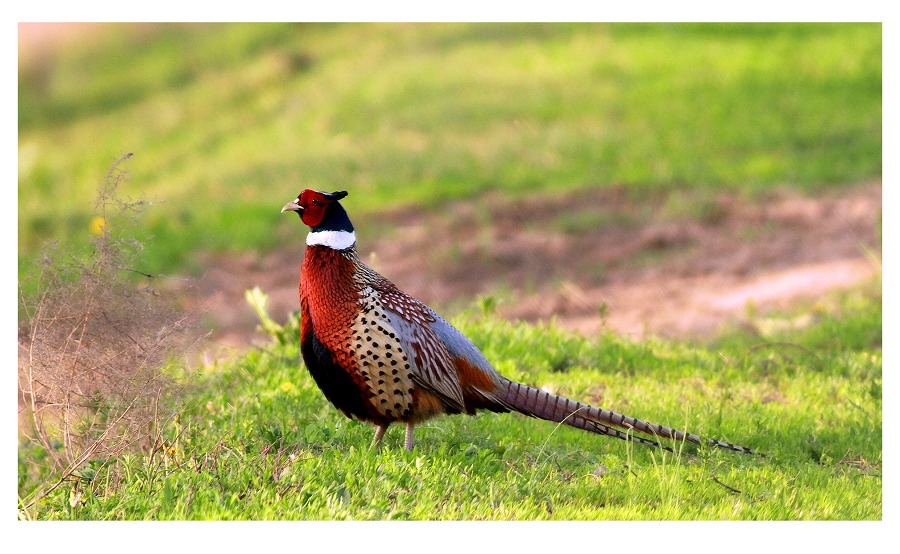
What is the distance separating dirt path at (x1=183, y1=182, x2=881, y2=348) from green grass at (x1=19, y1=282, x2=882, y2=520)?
2.25 meters

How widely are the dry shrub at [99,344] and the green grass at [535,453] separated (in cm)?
23

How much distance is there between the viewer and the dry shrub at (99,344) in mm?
5098

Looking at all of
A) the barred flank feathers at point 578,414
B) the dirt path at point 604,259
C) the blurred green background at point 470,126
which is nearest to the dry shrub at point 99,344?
the barred flank feathers at point 578,414

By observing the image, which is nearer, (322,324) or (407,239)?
(322,324)

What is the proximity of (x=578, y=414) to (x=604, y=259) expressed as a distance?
5.91m

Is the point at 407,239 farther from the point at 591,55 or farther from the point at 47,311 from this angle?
the point at 47,311

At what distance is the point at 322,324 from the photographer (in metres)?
5.14

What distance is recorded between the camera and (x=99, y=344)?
5188 mm

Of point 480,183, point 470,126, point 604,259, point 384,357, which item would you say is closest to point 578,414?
point 384,357

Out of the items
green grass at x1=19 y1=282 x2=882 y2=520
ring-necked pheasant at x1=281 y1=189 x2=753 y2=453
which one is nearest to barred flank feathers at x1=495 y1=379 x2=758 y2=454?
ring-necked pheasant at x1=281 y1=189 x2=753 y2=453

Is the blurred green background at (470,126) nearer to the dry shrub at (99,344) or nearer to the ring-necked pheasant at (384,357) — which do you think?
the dry shrub at (99,344)

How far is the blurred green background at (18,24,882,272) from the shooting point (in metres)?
12.6
